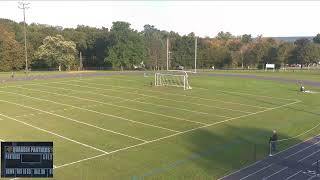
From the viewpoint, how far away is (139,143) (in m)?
28.9

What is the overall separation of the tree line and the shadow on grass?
79153 mm

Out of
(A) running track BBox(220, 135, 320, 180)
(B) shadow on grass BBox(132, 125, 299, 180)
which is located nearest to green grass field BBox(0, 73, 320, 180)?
(B) shadow on grass BBox(132, 125, 299, 180)

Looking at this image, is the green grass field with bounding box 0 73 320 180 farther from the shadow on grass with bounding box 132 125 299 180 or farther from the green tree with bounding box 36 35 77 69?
the green tree with bounding box 36 35 77 69

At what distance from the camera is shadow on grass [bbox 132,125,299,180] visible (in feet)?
74.9

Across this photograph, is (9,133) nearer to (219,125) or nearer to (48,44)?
(219,125)

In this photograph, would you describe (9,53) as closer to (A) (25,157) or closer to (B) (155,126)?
(B) (155,126)

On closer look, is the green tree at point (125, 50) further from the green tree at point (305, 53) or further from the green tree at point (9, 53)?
the green tree at point (305, 53)

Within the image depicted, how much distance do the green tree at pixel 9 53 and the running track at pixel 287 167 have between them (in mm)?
86876

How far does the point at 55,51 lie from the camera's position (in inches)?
4173

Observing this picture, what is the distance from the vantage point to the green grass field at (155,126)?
79.3 feet

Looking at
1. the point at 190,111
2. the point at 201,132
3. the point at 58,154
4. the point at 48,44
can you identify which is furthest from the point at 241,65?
the point at 58,154

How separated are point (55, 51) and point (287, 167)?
9025 centimetres

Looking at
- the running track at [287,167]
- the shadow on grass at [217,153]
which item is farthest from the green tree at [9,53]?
the running track at [287,167]

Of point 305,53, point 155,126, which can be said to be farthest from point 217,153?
point 305,53
